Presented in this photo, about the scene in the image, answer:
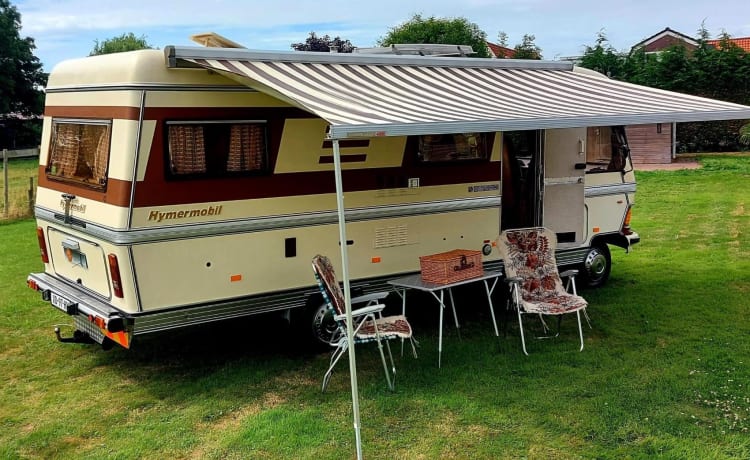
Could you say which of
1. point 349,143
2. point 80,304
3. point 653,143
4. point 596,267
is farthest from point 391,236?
point 653,143

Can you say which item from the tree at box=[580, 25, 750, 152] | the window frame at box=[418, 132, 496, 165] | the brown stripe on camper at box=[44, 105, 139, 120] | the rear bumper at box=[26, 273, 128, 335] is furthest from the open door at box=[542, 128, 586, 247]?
the tree at box=[580, 25, 750, 152]

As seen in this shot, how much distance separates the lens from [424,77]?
22.9ft

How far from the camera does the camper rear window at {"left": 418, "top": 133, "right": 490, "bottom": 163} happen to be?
22.6 ft

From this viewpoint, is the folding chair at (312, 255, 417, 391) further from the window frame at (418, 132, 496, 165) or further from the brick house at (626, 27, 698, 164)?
the brick house at (626, 27, 698, 164)

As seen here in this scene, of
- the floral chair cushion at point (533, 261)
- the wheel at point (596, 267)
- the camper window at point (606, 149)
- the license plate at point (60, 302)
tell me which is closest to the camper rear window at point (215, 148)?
the license plate at point (60, 302)

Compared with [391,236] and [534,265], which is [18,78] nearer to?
[391,236]

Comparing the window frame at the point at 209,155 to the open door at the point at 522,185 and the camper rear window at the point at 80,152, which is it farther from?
the open door at the point at 522,185

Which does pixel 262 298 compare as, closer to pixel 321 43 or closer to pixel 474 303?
pixel 474 303

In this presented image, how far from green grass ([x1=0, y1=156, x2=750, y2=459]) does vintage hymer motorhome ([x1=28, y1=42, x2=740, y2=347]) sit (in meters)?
0.52

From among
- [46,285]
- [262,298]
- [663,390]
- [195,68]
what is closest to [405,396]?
[262,298]

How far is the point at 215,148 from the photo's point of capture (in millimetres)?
5816

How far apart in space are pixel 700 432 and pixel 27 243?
9.78m

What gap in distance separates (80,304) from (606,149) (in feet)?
18.6

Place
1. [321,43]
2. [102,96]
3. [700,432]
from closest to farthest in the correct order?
[700,432], [102,96], [321,43]
